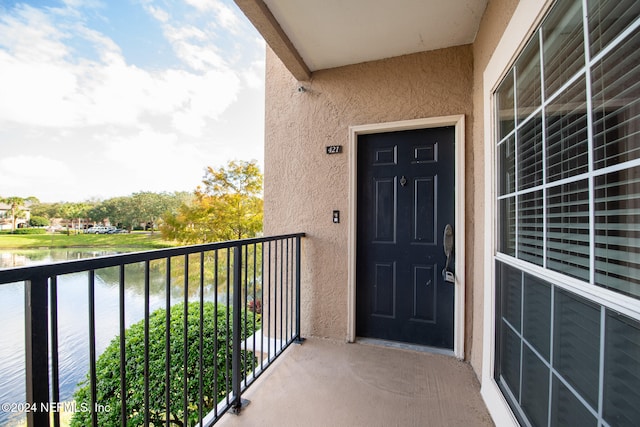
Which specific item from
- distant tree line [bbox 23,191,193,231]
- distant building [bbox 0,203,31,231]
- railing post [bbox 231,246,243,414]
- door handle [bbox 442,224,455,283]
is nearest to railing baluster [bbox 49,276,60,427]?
railing post [bbox 231,246,243,414]

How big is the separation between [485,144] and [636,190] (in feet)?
3.95

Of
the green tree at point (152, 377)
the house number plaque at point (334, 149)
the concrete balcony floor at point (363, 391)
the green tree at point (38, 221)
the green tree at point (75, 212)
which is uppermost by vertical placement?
the house number plaque at point (334, 149)

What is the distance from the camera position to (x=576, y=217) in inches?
32.5

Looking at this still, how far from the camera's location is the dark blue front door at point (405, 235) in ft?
7.30

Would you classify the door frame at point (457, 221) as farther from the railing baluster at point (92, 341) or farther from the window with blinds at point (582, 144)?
the railing baluster at point (92, 341)

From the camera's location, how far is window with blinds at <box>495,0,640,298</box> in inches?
24.5

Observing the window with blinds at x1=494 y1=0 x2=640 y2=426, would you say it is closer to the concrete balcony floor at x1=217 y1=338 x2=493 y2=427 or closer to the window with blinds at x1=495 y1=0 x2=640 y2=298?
the window with blinds at x1=495 y1=0 x2=640 y2=298

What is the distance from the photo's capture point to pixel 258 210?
Answer: 673 cm

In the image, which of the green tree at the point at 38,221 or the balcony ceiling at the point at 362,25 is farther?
the green tree at the point at 38,221

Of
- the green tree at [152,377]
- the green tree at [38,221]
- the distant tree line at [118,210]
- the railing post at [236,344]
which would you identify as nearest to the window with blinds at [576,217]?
the railing post at [236,344]

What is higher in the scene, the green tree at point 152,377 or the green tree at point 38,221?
the green tree at point 38,221

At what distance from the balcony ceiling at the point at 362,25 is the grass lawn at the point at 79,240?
19.5 feet

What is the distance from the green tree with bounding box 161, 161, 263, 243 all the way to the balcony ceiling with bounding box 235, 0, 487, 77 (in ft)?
15.7

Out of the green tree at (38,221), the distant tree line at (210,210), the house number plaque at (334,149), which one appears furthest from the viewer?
the distant tree line at (210,210)
